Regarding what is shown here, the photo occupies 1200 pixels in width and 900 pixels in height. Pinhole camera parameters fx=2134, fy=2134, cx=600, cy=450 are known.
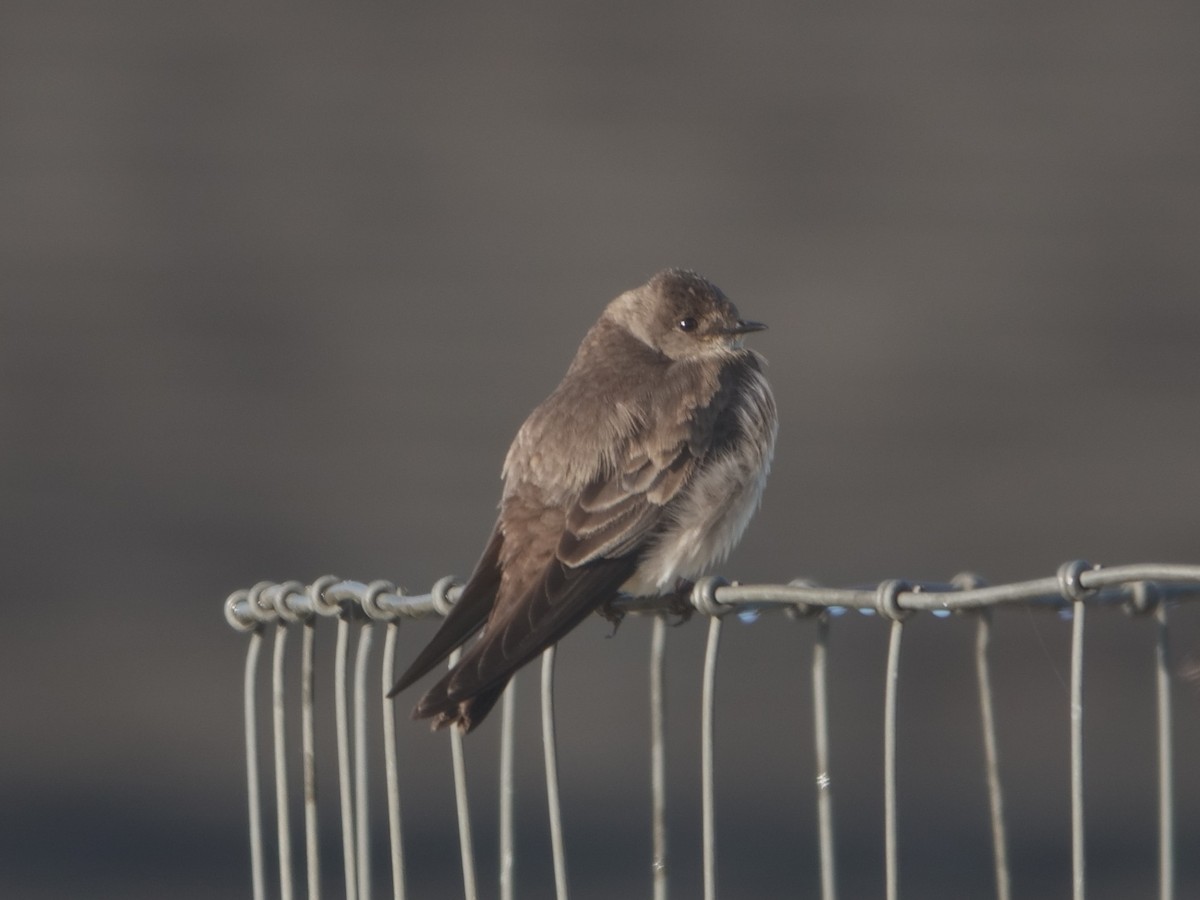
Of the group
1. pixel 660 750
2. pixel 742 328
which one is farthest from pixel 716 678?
pixel 742 328

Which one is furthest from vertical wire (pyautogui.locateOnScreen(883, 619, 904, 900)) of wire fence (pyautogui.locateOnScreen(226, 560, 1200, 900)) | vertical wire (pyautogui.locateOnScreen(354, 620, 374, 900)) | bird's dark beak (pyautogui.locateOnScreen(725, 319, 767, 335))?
bird's dark beak (pyautogui.locateOnScreen(725, 319, 767, 335))

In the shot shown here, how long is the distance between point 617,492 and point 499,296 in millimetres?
6603

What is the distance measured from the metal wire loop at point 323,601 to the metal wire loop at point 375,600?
0.07 m

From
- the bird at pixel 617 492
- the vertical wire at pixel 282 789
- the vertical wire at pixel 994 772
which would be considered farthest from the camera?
the bird at pixel 617 492

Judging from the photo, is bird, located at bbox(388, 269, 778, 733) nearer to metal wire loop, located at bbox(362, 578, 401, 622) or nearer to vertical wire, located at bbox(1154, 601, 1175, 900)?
metal wire loop, located at bbox(362, 578, 401, 622)

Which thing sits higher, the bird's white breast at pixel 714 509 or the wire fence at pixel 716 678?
the bird's white breast at pixel 714 509

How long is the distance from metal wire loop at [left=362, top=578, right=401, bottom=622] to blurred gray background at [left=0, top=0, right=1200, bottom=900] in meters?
6.43

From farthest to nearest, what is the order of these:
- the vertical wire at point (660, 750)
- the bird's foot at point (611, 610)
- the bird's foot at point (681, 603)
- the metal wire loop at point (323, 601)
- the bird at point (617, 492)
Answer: the bird's foot at point (611, 610)
the bird's foot at point (681, 603)
the bird at point (617, 492)
the metal wire loop at point (323, 601)
the vertical wire at point (660, 750)

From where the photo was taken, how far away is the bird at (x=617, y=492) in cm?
415

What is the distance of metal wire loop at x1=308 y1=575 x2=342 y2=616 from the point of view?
3.62 metres

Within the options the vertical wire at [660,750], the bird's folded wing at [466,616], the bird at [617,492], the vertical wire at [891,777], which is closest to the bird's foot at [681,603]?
the bird at [617,492]

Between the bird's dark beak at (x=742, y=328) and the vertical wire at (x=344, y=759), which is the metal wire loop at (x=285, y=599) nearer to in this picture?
the vertical wire at (x=344, y=759)

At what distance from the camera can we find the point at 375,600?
356cm

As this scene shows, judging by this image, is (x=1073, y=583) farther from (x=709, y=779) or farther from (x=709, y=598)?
(x=709, y=598)
